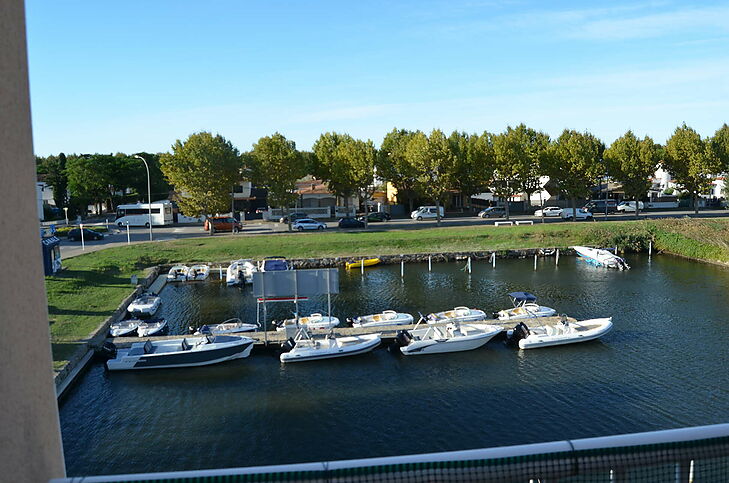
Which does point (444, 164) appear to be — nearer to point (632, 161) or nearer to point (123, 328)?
point (632, 161)

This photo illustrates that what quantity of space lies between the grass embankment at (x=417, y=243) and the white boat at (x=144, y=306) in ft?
21.5

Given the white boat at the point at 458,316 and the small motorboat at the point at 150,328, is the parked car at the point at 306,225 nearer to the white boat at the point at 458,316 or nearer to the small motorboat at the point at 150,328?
the small motorboat at the point at 150,328

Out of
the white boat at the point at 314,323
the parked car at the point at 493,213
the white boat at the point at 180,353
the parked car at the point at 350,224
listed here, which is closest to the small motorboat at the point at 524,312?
the white boat at the point at 314,323

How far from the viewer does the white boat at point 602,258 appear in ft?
131

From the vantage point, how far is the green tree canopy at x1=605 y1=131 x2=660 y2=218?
196 feet

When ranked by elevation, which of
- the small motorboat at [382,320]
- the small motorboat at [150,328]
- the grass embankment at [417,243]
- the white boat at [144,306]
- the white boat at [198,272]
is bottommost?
the small motorboat at [382,320]

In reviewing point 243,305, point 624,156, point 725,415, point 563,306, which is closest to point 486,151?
point 624,156

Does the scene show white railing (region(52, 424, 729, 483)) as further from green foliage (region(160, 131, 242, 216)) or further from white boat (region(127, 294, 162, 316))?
green foliage (region(160, 131, 242, 216))

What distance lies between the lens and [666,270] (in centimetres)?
3922

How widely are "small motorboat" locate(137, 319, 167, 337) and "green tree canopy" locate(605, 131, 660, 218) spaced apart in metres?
51.2

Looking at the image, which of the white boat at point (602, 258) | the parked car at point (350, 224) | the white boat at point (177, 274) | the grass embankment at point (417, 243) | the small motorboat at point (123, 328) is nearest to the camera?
the small motorboat at point (123, 328)

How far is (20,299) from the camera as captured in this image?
4633mm

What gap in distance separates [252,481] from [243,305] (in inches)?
1079

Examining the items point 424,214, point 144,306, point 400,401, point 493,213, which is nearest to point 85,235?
point 144,306
